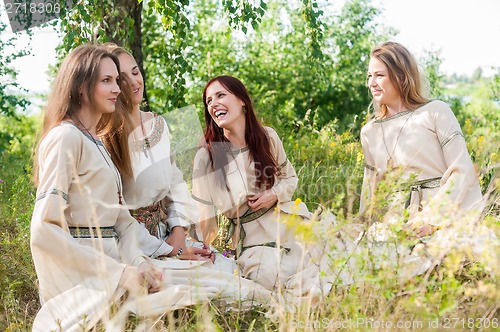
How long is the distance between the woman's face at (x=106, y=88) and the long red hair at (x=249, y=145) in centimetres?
74

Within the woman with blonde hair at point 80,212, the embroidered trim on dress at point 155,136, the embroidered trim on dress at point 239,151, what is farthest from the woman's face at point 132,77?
the embroidered trim on dress at point 239,151

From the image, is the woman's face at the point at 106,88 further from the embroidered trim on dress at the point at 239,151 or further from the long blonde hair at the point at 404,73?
the long blonde hair at the point at 404,73

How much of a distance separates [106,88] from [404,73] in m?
1.72

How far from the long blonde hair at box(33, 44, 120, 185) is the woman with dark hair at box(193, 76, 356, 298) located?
812 mm

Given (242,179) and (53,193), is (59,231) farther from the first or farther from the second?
(242,179)

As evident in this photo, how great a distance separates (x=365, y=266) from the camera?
7.91 feet

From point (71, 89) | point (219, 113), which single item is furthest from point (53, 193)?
point (219, 113)

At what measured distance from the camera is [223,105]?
11.3ft

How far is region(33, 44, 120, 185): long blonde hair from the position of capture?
2.78 metres

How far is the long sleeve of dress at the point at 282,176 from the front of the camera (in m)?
3.47

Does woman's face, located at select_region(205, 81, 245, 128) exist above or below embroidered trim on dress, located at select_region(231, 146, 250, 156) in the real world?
above

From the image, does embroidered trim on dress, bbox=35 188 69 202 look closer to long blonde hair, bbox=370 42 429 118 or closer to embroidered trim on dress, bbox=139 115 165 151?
embroidered trim on dress, bbox=139 115 165 151

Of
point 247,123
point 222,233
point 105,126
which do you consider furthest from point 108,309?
point 222,233

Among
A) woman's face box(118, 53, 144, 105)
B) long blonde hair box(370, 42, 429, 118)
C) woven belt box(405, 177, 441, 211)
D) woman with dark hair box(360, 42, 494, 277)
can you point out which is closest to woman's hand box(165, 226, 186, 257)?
woman's face box(118, 53, 144, 105)
